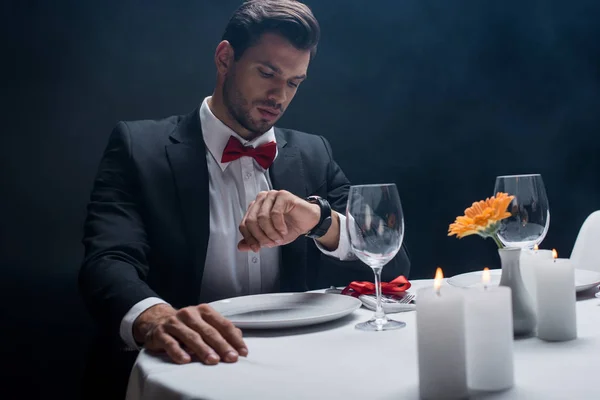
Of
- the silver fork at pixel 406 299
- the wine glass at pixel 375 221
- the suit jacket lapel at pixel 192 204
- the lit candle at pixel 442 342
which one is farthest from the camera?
the suit jacket lapel at pixel 192 204

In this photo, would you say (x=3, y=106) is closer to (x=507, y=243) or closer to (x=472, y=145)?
(x=507, y=243)

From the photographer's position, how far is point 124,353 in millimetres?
1746

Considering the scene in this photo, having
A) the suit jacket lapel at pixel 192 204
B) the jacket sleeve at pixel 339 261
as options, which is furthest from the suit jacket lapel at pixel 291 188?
the suit jacket lapel at pixel 192 204

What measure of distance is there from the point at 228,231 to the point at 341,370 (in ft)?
3.71

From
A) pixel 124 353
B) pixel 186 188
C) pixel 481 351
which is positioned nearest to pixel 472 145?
pixel 186 188

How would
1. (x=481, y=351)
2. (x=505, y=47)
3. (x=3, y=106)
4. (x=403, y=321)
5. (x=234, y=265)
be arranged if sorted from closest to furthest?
(x=481, y=351)
(x=403, y=321)
(x=234, y=265)
(x=3, y=106)
(x=505, y=47)

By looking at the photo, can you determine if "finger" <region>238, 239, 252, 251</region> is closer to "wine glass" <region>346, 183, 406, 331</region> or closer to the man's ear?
"wine glass" <region>346, 183, 406, 331</region>

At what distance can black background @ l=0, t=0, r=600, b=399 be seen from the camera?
7.41 feet

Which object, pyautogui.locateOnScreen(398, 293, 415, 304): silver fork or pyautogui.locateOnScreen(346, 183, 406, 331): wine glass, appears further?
pyautogui.locateOnScreen(398, 293, 415, 304): silver fork

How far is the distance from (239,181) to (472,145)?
1.61 metres

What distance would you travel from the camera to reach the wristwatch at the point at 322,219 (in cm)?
146

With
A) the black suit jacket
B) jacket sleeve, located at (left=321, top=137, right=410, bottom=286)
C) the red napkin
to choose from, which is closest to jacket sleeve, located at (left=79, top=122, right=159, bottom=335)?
the black suit jacket

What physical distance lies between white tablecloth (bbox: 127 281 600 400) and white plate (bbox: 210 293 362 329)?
2 centimetres

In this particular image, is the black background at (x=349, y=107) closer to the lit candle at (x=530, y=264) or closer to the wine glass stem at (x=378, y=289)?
the wine glass stem at (x=378, y=289)
